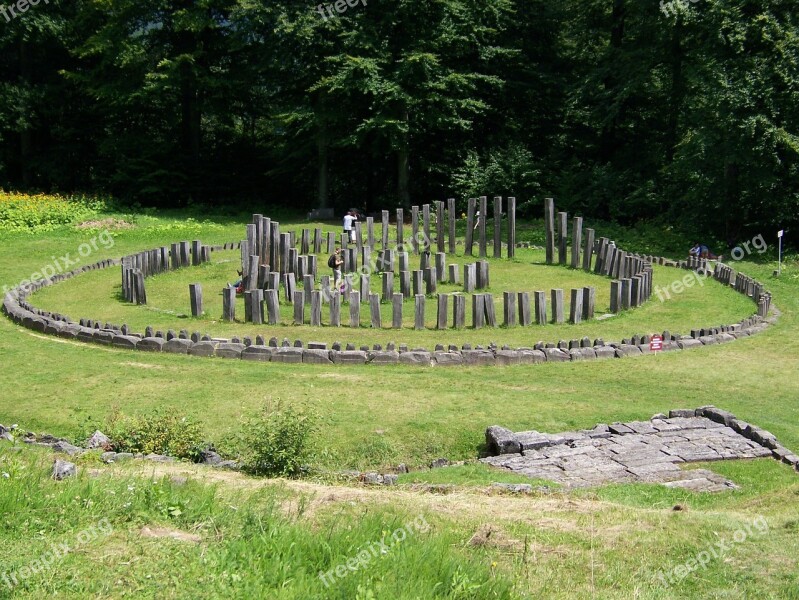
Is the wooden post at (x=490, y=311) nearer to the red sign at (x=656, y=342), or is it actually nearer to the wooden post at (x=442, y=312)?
the wooden post at (x=442, y=312)

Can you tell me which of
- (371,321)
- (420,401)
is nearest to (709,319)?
(371,321)

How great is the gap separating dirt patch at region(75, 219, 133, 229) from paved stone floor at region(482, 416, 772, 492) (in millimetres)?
23787

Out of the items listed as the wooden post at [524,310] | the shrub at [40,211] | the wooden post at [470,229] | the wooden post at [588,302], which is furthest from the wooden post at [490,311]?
the shrub at [40,211]

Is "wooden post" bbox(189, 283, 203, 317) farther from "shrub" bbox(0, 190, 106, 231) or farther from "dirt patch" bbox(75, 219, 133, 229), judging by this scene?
"shrub" bbox(0, 190, 106, 231)

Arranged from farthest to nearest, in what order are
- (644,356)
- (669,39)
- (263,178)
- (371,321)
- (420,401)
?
1. (263,178)
2. (669,39)
3. (371,321)
4. (644,356)
5. (420,401)

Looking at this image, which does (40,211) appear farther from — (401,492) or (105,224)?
(401,492)

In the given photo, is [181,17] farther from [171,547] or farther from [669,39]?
[171,547]

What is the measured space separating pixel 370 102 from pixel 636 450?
28052mm

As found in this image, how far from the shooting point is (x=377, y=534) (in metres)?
7.57

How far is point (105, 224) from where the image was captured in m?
32.7

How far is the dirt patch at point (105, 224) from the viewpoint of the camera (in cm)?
3222

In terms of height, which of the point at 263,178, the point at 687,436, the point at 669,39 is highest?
the point at 669,39

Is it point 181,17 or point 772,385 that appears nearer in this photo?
point 772,385

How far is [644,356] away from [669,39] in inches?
845
